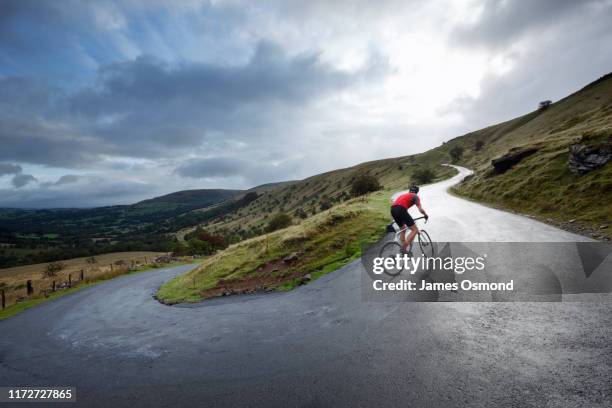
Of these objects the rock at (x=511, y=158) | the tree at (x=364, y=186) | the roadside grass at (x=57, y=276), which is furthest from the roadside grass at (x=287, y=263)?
the tree at (x=364, y=186)

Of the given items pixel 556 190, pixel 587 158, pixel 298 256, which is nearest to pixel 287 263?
pixel 298 256

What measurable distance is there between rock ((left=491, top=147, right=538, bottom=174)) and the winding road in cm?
2657

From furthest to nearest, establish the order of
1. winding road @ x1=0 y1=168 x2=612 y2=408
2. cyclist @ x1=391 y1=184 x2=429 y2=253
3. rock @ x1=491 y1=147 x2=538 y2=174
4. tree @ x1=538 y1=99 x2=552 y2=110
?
tree @ x1=538 y1=99 x2=552 y2=110 → rock @ x1=491 y1=147 x2=538 y2=174 → cyclist @ x1=391 y1=184 x2=429 y2=253 → winding road @ x1=0 y1=168 x2=612 y2=408

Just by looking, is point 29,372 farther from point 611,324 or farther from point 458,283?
point 611,324

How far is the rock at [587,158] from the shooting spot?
71.6 feet

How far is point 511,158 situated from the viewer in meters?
36.3

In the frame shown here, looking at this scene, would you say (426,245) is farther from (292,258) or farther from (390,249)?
(292,258)

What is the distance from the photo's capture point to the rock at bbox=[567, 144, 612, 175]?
21.8 meters

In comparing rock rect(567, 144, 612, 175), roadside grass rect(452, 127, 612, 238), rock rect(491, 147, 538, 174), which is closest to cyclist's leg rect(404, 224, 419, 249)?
roadside grass rect(452, 127, 612, 238)

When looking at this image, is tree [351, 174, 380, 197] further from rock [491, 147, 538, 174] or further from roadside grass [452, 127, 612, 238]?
roadside grass [452, 127, 612, 238]

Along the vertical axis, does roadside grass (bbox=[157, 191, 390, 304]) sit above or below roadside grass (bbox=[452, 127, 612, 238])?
below

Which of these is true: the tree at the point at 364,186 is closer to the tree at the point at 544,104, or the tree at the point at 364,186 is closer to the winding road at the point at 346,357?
the winding road at the point at 346,357

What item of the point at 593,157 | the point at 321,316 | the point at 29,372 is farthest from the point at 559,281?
the point at 593,157

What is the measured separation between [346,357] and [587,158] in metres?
26.9
